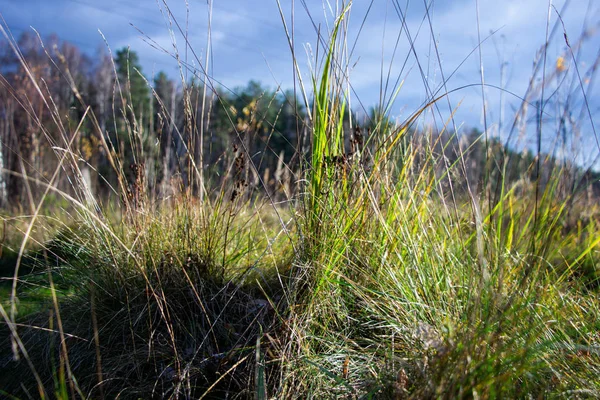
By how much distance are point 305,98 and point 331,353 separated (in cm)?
87

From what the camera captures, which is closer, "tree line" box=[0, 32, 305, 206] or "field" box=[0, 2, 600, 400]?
"field" box=[0, 2, 600, 400]

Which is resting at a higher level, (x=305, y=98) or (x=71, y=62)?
(x=71, y=62)

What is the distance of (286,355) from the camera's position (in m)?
1.26

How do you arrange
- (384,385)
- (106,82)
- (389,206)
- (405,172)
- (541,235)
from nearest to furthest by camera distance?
(384,385), (541,235), (389,206), (405,172), (106,82)

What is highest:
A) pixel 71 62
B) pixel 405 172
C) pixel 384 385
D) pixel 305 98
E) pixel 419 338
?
pixel 71 62

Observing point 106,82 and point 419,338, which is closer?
point 419,338

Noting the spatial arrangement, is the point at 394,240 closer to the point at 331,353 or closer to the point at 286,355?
the point at 331,353

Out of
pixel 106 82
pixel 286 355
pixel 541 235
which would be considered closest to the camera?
pixel 286 355

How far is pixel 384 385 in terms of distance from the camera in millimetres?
1031

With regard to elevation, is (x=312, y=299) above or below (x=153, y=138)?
below

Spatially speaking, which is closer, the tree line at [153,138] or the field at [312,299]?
the field at [312,299]

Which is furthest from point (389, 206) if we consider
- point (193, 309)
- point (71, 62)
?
point (71, 62)

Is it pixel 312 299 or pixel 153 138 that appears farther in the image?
pixel 153 138

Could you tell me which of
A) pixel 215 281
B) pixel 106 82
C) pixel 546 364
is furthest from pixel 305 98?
pixel 106 82
